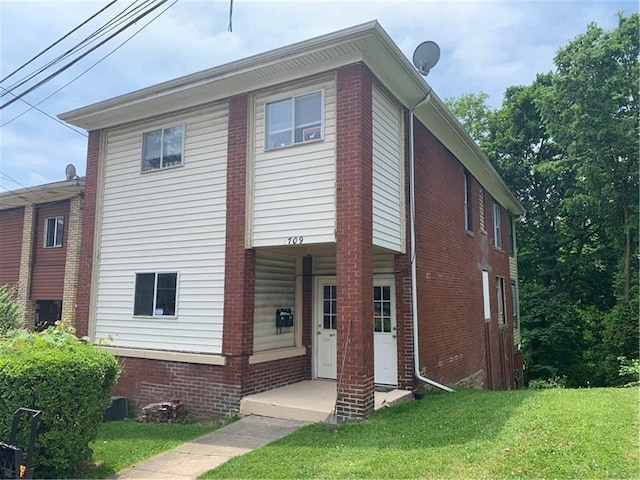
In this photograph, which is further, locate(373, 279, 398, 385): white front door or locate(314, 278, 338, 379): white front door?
locate(314, 278, 338, 379): white front door

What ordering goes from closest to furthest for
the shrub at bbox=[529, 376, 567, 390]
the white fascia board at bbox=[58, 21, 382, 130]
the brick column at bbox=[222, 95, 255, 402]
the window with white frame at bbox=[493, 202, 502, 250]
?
1. the white fascia board at bbox=[58, 21, 382, 130]
2. the brick column at bbox=[222, 95, 255, 402]
3. the window with white frame at bbox=[493, 202, 502, 250]
4. the shrub at bbox=[529, 376, 567, 390]

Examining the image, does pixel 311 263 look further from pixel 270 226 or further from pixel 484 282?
pixel 484 282

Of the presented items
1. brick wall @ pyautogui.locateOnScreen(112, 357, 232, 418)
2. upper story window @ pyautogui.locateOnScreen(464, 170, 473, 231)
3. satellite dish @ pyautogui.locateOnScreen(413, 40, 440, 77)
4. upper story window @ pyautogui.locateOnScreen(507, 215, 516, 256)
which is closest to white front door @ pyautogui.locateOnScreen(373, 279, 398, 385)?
brick wall @ pyautogui.locateOnScreen(112, 357, 232, 418)

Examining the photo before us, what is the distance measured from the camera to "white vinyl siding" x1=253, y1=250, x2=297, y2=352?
31.1 ft

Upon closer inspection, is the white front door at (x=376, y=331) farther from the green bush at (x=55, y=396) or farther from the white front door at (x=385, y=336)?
the green bush at (x=55, y=396)

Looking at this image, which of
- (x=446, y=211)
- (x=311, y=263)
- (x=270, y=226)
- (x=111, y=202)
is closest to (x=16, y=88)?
(x=111, y=202)

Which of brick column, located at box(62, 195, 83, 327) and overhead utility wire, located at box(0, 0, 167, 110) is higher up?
overhead utility wire, located at box(0, 0, 167, 110)

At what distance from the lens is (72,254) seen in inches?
571

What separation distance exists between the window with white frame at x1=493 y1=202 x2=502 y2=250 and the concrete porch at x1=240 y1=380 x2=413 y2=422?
10.6 metres

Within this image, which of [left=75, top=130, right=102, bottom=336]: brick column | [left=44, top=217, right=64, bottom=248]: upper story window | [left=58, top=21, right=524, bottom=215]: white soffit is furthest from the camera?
[left=44, top=217, right=64, bottom=248]: upper story window

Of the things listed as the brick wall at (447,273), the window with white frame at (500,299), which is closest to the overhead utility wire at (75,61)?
the brick wall at (447,273)

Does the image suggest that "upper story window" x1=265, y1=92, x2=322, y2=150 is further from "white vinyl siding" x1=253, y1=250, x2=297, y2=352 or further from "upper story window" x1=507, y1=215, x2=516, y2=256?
"upper story window" x1=507, y1=215, x2=516, y2=256

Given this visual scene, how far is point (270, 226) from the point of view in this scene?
8.62m

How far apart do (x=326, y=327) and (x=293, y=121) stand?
4.67 m
